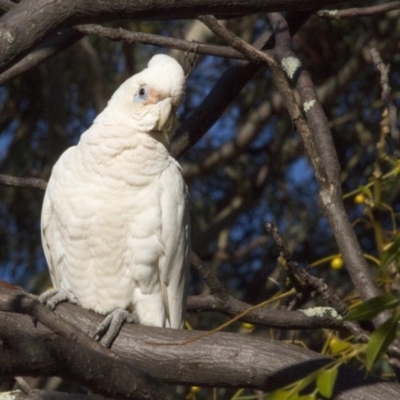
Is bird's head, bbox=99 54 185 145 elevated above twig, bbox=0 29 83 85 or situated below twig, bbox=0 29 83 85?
below

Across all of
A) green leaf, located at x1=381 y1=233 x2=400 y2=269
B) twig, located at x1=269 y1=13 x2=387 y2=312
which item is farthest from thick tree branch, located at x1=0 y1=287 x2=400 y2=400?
green leaf, located at x1=381 y1=233 x2=400 y2=269

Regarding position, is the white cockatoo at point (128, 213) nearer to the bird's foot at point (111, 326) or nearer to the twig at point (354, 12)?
the bird's foot at point (111, 326)

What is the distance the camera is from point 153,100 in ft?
7.79

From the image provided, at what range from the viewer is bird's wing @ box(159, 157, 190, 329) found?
233 centimetres

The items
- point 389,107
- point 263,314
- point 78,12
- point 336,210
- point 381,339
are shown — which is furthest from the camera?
point 389,107

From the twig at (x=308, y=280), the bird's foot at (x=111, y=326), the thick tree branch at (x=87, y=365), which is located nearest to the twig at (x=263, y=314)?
the twig at (x=308, y=280)

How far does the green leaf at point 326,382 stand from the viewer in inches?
43.4

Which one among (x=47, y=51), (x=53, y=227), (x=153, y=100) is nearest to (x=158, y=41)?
(x=153, y=100)

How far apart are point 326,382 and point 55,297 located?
1.20 meters

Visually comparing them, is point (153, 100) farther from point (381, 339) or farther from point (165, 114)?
point (381, 339)

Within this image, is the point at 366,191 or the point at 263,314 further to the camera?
the point at 366,191

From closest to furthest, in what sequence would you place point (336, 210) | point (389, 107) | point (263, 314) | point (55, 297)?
point (336, 210) < point (263, 314) < point (389, 107) < point (55, 297)

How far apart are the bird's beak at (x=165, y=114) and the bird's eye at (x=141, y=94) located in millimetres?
54

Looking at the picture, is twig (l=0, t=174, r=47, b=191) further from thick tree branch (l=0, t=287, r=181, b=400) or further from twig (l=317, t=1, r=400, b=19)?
thick tree branch (l=0, t=287, r=181, b=400)
